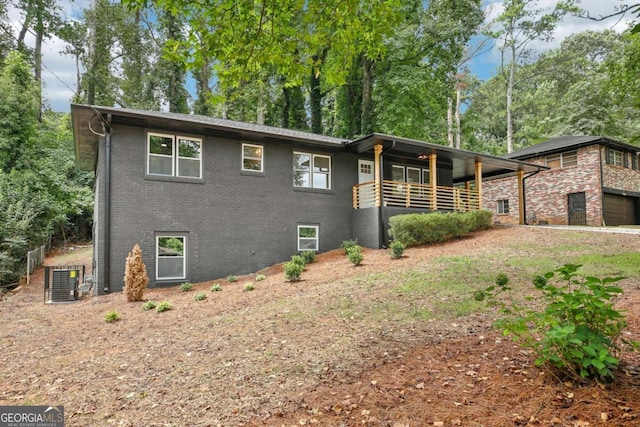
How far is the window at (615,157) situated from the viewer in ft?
62.6

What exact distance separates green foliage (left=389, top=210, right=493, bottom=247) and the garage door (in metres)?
11.4

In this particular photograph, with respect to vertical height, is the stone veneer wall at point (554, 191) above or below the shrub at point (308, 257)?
above

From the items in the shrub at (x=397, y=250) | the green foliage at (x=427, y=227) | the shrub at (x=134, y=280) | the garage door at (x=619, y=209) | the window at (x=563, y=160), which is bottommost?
the shrub at (x=134, y=280)

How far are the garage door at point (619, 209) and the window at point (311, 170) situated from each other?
15764 millimetres

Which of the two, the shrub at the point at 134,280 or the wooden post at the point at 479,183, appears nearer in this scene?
the shrub at the point at 134,280

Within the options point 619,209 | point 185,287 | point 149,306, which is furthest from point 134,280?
point 619,209

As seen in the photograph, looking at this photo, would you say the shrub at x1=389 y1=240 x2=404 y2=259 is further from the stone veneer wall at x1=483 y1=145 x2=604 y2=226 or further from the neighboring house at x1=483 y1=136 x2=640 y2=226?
the stone veneer wall at x1=483 y1=145 x2=604 y2=226

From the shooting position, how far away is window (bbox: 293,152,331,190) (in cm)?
1323

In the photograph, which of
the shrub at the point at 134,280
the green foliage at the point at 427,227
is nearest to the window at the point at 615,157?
the green foliage at the point at 427,227

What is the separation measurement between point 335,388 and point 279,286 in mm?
5519

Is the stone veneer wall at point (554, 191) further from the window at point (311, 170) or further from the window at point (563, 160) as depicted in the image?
the window at point (311, 170)

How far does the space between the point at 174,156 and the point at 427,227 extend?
8.74 meters

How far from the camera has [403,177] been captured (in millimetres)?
16172

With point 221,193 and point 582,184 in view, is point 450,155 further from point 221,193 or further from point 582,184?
point 582,184
